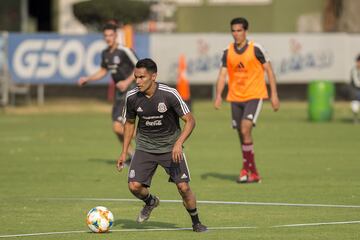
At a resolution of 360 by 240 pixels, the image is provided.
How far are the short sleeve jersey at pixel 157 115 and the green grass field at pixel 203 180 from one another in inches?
37.6

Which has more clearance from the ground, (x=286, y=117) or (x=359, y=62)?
(x=359, y=62)

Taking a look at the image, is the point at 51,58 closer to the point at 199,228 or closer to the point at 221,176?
the point at 221,176

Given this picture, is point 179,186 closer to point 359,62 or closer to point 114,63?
point 114,63

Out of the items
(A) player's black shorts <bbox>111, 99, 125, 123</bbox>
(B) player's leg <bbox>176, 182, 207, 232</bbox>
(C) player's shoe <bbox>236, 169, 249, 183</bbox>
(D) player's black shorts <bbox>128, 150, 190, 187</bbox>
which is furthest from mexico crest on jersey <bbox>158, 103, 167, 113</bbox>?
(A) player's black shorts <bbox>111, 99, 125, 123</bbox>

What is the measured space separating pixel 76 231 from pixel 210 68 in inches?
904

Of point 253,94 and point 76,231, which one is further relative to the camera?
point 253,94

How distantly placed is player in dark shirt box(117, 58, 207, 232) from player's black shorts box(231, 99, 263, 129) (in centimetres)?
478

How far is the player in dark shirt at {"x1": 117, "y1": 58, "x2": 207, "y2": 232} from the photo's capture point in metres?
11.9

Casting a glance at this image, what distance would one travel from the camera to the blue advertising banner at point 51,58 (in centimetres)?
3394

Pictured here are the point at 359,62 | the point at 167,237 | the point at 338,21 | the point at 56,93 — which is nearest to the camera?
the point at 167,237

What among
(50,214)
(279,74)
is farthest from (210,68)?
(50,214)

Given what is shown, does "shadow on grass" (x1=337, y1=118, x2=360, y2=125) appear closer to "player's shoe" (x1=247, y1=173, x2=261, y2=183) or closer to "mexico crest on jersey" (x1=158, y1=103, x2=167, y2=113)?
"player's shoe" (x1=247, y1=173, x2=261, y2=183)

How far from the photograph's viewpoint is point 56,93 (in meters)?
37.2

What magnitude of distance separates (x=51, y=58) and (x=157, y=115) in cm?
2236
